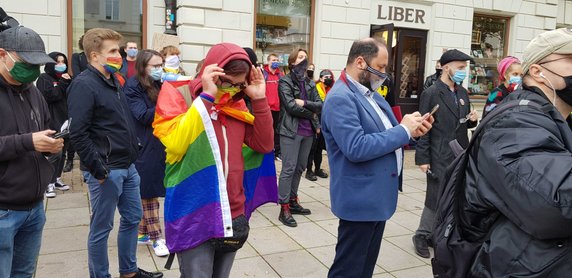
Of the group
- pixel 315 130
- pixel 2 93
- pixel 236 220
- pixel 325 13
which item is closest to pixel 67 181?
pixel 315 130

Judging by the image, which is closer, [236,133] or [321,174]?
[236,133]

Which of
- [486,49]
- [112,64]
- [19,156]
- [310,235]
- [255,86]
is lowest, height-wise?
[310,235]

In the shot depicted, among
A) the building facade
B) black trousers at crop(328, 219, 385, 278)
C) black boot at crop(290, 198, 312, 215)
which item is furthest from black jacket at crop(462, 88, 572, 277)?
the building facade

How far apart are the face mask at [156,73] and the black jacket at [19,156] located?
1613mm

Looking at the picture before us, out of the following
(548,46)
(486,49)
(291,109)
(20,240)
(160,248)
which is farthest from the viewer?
(486,49)

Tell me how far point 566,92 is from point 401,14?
1012cm

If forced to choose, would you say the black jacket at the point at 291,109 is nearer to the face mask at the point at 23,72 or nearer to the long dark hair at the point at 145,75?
the long dark hair at the point at 145,75

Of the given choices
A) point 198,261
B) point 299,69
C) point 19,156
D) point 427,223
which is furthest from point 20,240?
point 299,69

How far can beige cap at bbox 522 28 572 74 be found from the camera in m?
1.94

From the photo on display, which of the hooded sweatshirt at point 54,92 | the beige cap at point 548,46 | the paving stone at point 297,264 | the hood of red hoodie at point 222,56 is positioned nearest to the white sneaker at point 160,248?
the paving stone at point 297,264

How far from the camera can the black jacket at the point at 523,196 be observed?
1.61m

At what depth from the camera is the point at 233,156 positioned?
2.49 m

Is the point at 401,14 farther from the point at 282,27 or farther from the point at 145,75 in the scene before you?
the point at 145,75

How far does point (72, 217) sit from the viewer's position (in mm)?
5516
